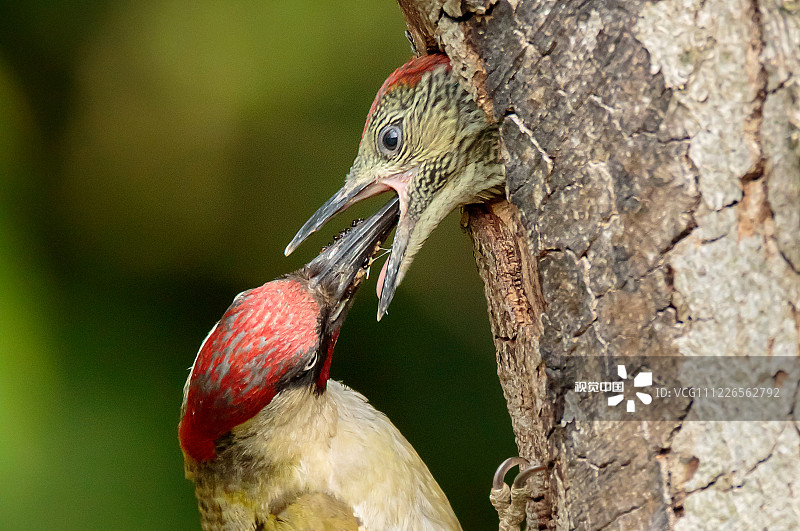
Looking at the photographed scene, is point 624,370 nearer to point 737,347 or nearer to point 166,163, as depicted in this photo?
point 737,347

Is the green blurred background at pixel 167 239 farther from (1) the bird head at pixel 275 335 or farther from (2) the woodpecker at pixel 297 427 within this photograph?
(1) the bird head at pixel 275 335

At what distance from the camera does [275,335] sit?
151 cm

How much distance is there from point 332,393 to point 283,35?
4.32 ft

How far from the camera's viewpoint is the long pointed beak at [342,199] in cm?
140

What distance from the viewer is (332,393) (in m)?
1.87

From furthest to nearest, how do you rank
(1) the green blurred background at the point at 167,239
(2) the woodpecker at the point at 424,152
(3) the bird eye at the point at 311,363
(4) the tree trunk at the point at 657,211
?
(1) the green blurred background at the point at 167,239, (3) the bird eye at the point at 311,363, (2) the woodpecker at the point at 424,152, (4) the tree trunk at the point at 657,211

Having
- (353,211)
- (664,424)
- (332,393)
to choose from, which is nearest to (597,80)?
(664,424)

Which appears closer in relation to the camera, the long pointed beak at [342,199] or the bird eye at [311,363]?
the long pointed beak at [342,199]

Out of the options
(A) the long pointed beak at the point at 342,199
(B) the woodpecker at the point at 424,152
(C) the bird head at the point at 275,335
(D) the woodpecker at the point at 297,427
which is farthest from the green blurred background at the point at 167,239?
(B) the woodpecker at the point at 424,152

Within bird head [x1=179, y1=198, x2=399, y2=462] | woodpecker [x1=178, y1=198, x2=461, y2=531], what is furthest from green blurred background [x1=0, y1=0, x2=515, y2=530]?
bird head [x1=179, y1=198, x2=399, y2=462]

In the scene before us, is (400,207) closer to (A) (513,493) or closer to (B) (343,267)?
(B) (343,267)

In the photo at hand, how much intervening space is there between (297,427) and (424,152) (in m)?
0.71

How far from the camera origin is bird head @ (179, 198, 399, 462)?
1.49 m

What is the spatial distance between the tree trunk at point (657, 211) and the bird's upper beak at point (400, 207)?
0.97ft
